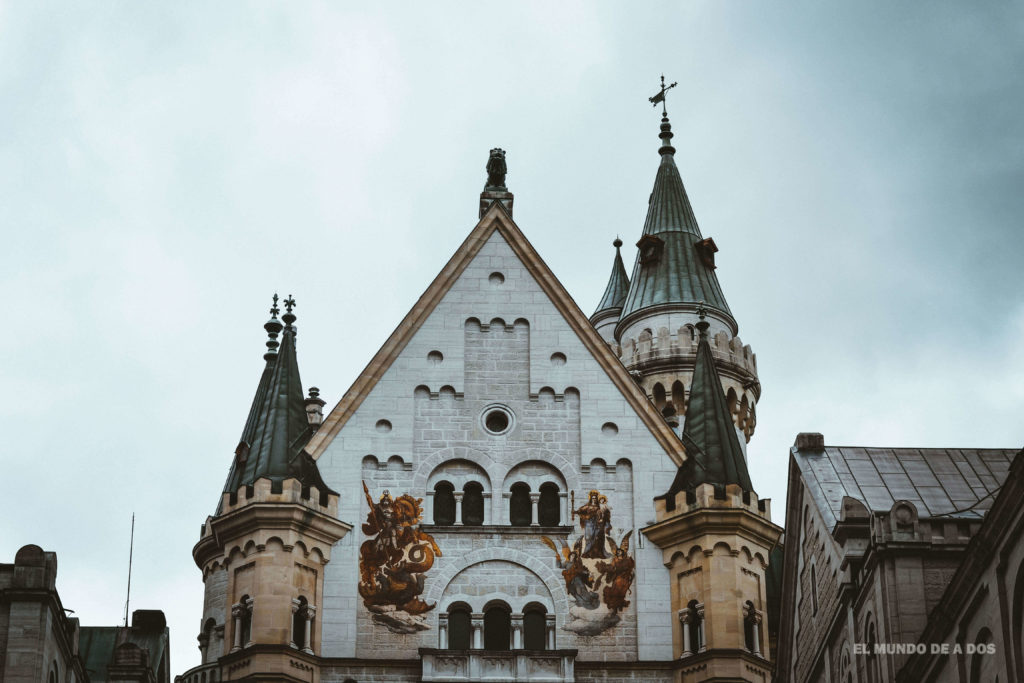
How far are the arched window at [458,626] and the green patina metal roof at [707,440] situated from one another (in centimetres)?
545

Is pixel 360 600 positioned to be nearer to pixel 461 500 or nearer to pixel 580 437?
pixel 461 500

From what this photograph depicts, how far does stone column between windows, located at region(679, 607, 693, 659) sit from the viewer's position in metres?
44.9

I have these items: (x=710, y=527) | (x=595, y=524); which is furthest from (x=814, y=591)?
(x=595, y=524)

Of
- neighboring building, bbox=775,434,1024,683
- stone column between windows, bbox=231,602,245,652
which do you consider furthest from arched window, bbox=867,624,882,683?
stone column between windows, bbox=231,602,245,652

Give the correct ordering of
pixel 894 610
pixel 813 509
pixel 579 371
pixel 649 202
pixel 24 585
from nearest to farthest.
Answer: pixel 894 610 → pixel 24 585 → pixel 813 509 → pixel 579 371 → pixel 649 202

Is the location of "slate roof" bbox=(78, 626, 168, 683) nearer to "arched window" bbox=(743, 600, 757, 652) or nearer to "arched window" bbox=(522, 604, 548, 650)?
"arched window" bbox=(522, 604, 548, 650)

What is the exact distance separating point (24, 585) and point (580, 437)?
14.7 meters

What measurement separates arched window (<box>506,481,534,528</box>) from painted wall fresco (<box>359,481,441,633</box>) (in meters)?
2.04

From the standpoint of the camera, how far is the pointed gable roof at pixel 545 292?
47.9 m

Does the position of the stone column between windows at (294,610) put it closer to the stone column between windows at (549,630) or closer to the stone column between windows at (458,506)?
the stone column between windows at (458,506)

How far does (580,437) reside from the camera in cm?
4803

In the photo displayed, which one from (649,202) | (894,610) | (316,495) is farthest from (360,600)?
(649,202)

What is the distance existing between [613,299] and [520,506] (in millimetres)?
27693

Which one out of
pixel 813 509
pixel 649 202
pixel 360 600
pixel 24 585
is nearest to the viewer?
pixel 24 585
